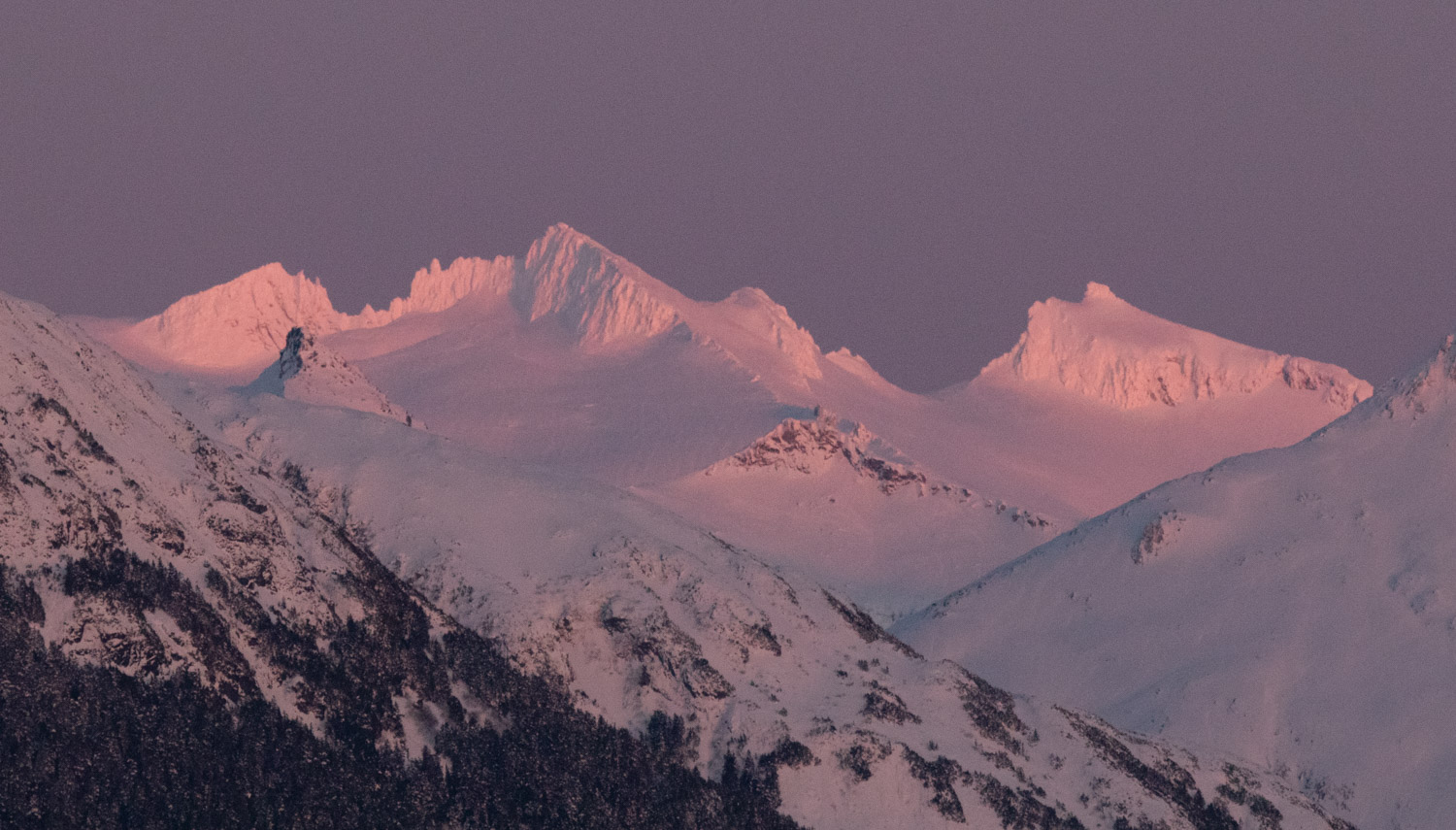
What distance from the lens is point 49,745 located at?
7736 inches

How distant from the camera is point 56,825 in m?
191

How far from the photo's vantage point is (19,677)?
198m

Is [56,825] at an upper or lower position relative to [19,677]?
lower

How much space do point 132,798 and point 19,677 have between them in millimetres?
13691

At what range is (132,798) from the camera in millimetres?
198750

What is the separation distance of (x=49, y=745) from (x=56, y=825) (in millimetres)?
8272

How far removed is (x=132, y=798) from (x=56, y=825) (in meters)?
9.00

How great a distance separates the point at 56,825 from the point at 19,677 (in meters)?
14.3
